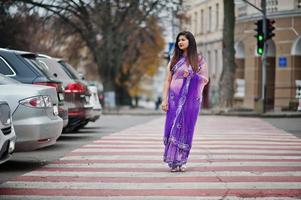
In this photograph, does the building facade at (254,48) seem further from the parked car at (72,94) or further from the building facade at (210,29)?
the parked car at (72,94)

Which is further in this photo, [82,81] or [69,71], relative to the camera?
[82,81]

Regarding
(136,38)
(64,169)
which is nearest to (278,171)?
(64,169)

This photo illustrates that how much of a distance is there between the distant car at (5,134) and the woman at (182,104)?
209 centimetres

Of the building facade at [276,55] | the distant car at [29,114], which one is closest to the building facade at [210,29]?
the building facade at [276,55]

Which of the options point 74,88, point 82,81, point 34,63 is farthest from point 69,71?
point 34,63

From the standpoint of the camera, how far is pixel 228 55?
102 ft

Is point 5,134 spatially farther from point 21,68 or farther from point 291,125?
point 291,125

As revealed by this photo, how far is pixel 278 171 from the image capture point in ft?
29.5

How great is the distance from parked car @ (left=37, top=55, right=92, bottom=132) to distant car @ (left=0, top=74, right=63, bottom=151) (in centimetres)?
454

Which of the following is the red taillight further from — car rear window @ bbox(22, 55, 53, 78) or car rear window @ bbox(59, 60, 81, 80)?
car rear window @ bbox(22, 55, 53, 78)

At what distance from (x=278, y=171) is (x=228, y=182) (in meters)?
1.18

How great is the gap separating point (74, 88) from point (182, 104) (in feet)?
20.0

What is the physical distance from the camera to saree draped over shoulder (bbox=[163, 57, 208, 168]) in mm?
8734

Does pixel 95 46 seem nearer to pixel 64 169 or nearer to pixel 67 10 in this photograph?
pixel 67 10
